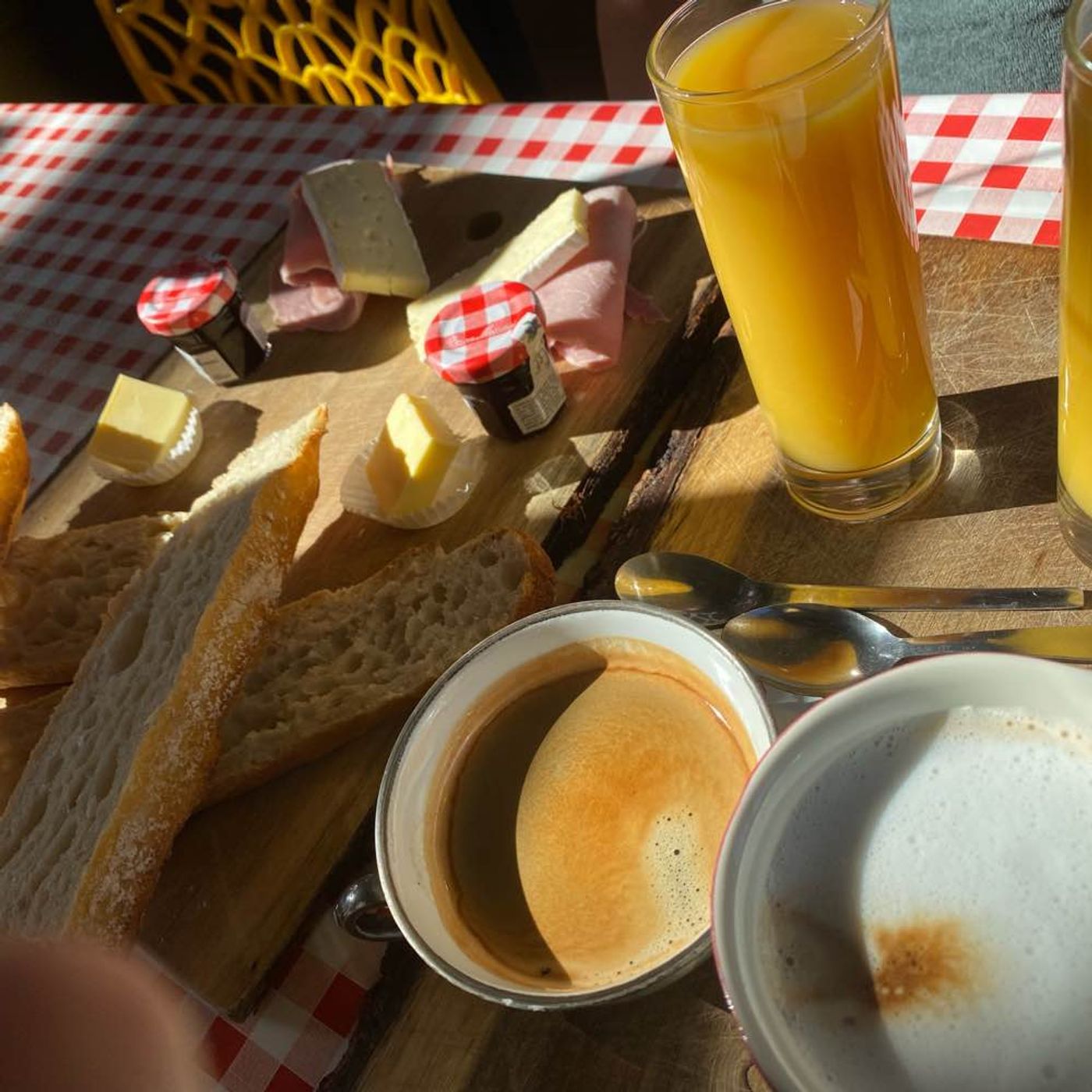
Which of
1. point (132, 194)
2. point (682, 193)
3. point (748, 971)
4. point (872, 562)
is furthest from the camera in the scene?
point (132, 194)

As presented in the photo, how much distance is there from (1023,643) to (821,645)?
0.16 meters

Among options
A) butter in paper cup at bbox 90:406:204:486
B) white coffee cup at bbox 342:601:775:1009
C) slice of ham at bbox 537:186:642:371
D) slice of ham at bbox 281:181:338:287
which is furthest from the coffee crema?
slice of ham at bbox 281:181:338:287

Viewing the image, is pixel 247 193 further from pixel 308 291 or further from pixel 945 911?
pixel 945 911

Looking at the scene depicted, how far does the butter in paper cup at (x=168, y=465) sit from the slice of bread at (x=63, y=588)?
6cm

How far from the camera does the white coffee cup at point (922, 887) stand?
0.57 m

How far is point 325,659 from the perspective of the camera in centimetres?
125

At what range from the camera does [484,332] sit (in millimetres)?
1322

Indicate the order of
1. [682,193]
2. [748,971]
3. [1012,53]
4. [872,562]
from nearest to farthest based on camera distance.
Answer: [748,971] < [872,562] < [682,193] < [1012,53]

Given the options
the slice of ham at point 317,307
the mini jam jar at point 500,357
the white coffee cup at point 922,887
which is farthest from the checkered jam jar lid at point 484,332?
the white coffee cup at point 922,887

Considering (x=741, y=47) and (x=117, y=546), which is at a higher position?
(x=741, y=47)

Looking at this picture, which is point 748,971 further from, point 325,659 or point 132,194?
point 132,194

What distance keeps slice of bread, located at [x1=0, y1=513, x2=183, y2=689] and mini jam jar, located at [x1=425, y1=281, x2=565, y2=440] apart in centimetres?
47

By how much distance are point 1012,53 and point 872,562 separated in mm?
1138

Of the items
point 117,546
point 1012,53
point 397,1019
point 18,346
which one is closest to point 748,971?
point 397,1019
